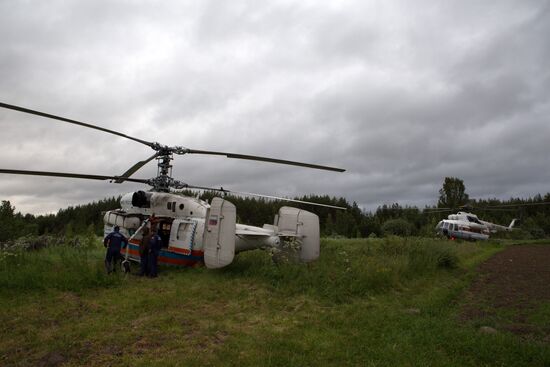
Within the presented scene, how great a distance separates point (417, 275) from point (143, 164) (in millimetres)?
10043

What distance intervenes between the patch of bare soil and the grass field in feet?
1.68

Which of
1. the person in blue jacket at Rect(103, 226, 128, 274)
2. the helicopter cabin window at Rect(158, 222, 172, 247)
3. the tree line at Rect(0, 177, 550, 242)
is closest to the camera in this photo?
the person in blue jacket at Rect(103, 226, 128, 274)

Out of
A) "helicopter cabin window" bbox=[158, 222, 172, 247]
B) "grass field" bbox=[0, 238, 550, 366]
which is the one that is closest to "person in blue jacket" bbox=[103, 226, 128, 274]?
"grass field" bbox=[0, 238, 550, 366]

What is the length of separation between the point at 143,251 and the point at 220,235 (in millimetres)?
3031

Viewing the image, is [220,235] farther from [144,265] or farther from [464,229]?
[464,229]

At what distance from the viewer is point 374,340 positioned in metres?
6.70

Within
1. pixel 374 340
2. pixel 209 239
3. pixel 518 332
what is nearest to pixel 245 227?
pixel 209 239

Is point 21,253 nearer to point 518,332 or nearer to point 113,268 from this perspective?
point 113,268

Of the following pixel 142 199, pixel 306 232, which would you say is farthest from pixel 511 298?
pixel 142 199

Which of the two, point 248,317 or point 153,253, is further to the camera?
point 153,253

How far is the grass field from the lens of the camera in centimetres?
596

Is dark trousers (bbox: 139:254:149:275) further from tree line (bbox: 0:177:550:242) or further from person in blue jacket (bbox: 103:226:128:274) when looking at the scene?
tree line (bbox: 0:177:550:242)

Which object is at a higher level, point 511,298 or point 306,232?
point 306,232

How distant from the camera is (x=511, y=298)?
10.0 meters
